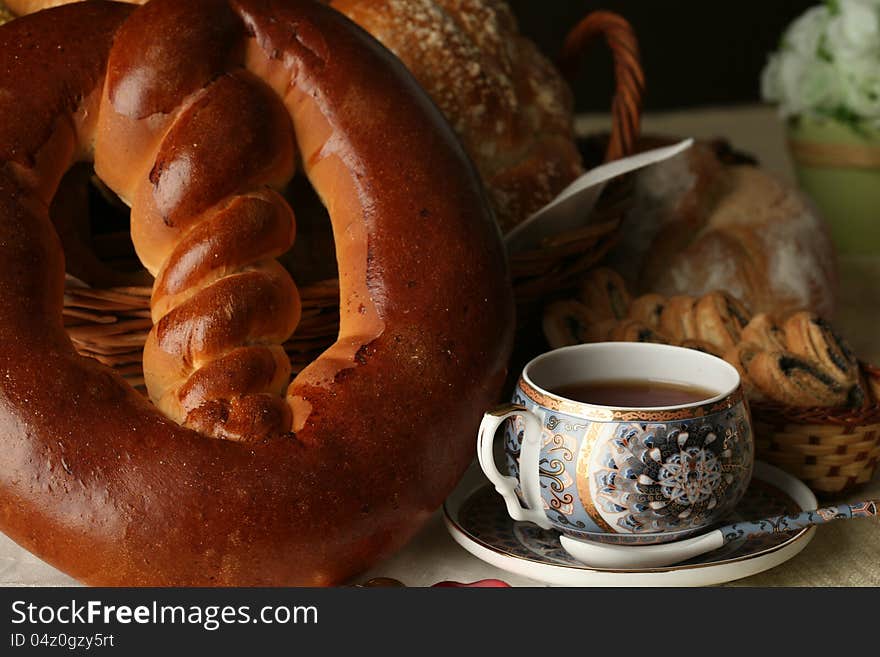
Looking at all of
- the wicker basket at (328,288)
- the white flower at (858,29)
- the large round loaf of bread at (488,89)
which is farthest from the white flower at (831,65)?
the large round loaf of bread at (488,89)

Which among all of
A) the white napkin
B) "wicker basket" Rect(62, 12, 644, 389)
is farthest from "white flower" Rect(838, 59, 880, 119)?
the white napkin

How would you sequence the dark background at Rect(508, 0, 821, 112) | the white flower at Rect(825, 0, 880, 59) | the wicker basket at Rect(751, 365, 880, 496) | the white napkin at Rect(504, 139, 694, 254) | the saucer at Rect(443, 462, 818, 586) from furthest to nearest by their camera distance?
the dark background at Rect(508, 0, 821, 112) < the white flower at Rect(825, 0, 880, 59) < the white napkin at Rect(504, 139, 694, 254) < the wicker basket at Rect(751, 365, 880, 496) < the saucer at Rect(443, 462, 818, 586)

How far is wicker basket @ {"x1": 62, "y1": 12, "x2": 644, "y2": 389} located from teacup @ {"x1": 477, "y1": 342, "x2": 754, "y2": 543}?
234 millimetres

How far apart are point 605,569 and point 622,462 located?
0.08m

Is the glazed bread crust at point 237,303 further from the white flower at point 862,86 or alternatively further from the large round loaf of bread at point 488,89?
the white flower at point 862,86

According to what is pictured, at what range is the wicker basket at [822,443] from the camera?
3.18 ft

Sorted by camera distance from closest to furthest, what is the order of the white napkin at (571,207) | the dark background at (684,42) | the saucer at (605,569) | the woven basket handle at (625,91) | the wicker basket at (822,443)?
the saucer at (605,569) < the wicker basket at (822,443) < the white napkin at (571,207) < the woven basket handle at (625,91) < the dark background at (684,42)

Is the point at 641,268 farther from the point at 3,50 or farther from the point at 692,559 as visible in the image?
the point at 3,50

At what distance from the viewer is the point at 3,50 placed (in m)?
0.96

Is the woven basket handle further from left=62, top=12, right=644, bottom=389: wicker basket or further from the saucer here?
the saucer

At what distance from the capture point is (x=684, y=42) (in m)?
2.96

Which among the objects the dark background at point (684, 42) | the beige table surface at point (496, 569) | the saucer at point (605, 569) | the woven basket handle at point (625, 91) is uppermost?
the woven basket handle at point (625, 91)

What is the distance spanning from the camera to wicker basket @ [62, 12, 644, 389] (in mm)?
1010

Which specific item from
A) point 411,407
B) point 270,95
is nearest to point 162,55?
point 270,95
